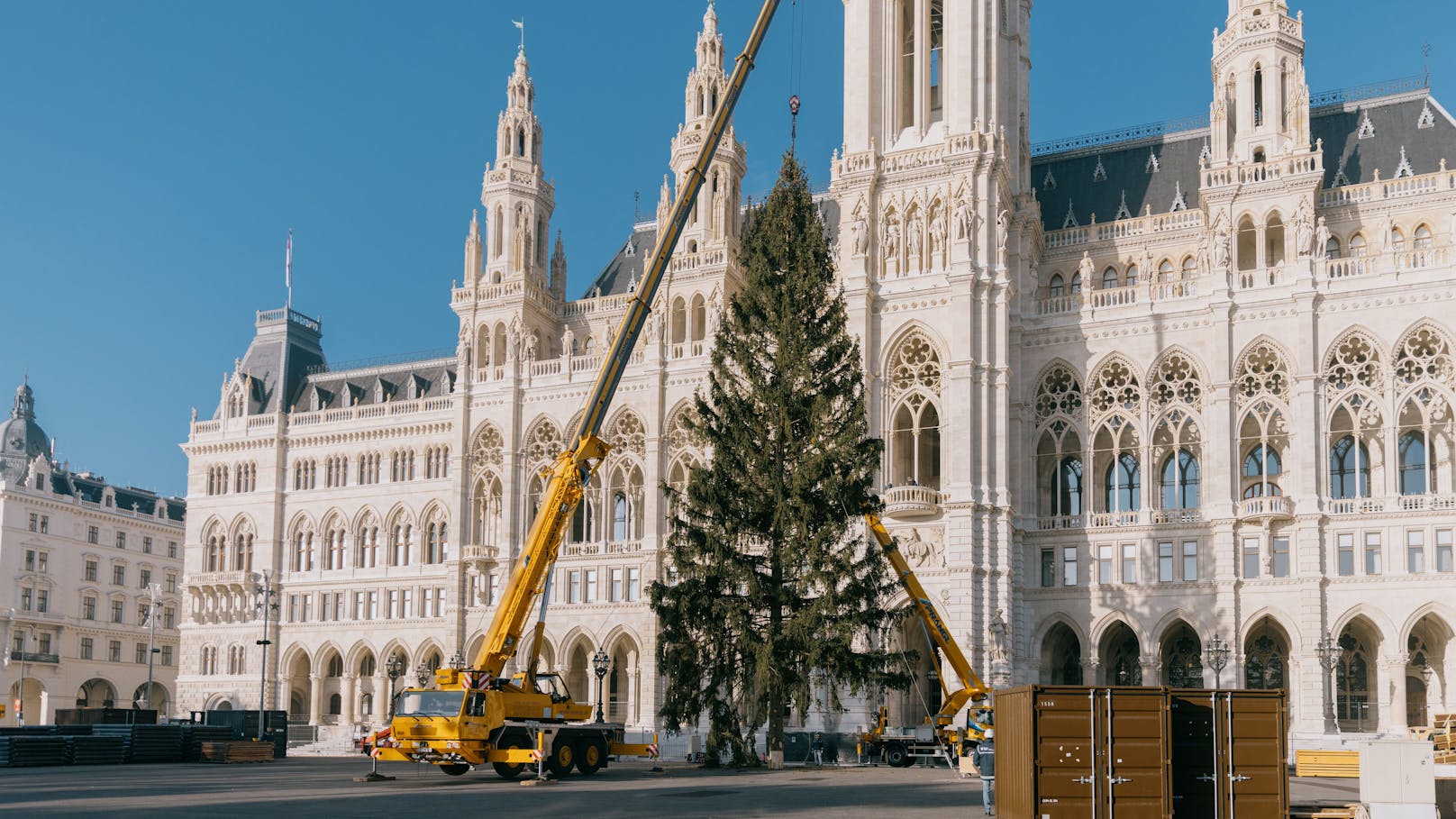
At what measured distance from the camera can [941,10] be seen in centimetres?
6894

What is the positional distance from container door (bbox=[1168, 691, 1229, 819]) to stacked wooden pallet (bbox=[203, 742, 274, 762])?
126 ft

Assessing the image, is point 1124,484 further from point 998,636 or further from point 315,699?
point 315,699

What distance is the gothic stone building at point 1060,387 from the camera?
5719 cm

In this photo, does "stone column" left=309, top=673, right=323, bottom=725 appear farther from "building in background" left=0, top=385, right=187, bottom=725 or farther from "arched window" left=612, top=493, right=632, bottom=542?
"arched window" left=612, top=493, right=632, bottom=542

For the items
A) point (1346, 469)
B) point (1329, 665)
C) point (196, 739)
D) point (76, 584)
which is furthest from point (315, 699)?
point (1346, 469)

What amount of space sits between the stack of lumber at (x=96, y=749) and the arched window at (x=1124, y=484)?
129 ft

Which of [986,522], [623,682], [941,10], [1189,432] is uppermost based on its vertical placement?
[941,10]

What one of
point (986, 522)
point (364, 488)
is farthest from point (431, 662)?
point (986, 522)

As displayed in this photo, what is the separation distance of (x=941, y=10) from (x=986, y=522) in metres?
25.1

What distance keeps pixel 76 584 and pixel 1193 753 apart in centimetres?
8961

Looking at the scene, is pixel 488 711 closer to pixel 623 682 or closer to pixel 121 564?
pixel 623 682

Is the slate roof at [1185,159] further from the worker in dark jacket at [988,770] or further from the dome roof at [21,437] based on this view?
the dome roof at [21,437]

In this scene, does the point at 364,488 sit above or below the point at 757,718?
above

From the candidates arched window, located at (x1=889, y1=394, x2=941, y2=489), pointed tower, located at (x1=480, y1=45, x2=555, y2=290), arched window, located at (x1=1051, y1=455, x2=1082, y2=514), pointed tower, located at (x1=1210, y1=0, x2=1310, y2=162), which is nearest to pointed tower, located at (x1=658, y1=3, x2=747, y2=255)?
pointed tower, located at (x1=480, y1=45, x2=555, y2=290)
